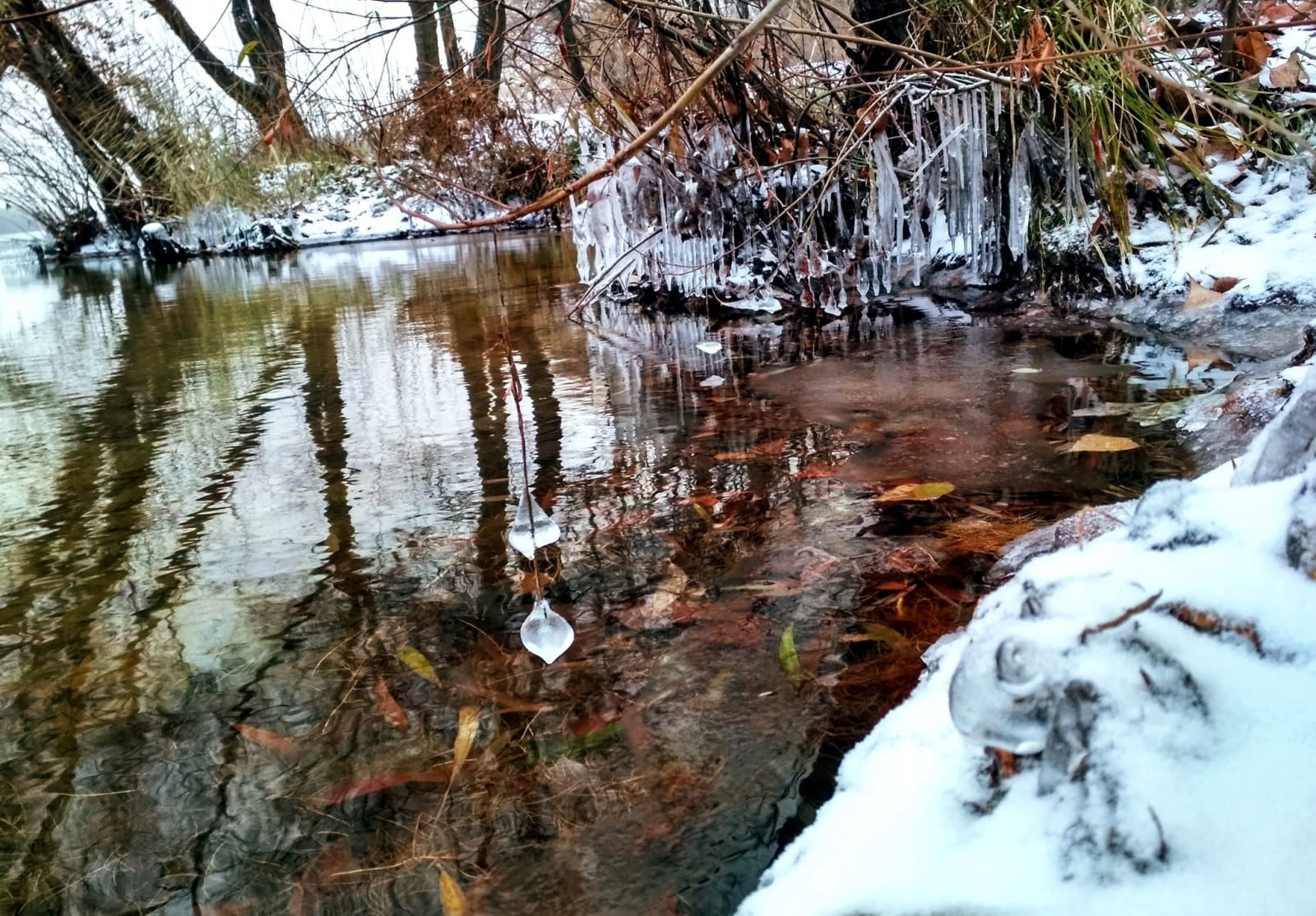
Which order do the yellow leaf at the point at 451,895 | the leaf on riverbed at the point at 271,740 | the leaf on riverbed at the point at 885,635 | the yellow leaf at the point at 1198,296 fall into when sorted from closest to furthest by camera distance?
the yellow leaf at the point at 451,895
the leaf on riverbed at the point at 271,740
the leaf on riverbed at the point at 885,635
the yellow leaf at the point at 1198,296

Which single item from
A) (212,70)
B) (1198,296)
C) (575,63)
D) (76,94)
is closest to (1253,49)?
(1198,296)

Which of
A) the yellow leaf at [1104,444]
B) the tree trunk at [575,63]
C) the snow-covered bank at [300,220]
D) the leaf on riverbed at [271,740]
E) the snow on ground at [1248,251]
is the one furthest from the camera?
the snow-covered bank at [300,220]

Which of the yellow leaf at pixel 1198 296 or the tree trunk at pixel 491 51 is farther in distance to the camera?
the tree trunk at pixel 491 51

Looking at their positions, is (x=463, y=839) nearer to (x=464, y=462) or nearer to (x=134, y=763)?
(x=134, y=763)

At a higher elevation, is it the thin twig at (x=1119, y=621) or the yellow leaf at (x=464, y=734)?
the thin twig at (x=1119, y=621)

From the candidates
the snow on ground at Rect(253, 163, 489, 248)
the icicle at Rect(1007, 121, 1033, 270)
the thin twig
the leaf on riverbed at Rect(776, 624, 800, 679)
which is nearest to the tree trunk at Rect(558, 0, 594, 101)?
the icicle at Rect(1007, 121, 1033, 270)

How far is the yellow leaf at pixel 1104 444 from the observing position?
7.57 feet

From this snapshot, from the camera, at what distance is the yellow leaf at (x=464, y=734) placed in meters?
1.30

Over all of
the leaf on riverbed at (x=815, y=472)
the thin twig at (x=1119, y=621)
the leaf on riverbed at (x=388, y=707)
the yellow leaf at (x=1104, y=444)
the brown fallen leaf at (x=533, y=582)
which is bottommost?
the leaf on riverbed at (x=388, y=707)

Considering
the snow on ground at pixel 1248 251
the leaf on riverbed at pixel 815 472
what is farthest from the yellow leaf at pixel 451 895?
the snow on ground at pixel 1248 251

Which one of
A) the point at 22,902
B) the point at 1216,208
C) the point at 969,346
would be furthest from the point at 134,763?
the point at 1216,208

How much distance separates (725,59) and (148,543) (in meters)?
1.95

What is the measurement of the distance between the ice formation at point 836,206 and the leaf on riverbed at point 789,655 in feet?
9.91

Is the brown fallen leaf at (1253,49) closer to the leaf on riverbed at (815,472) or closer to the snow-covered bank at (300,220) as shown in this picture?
the leaf on riverbed at (815,472)
